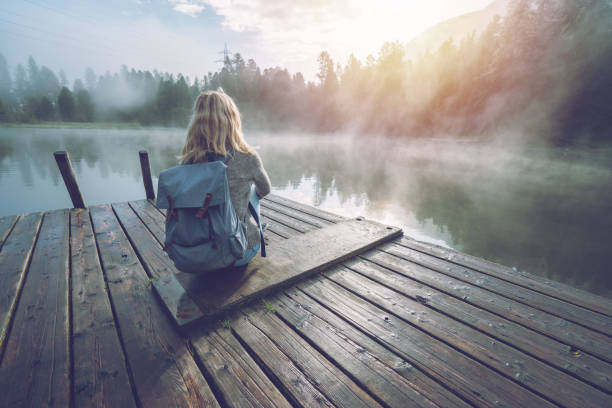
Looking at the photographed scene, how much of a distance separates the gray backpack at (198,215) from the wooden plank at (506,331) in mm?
1362

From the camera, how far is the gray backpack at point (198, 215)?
1.68 meters

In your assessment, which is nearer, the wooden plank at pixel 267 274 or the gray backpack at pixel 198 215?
the gray backpack at pixel 198 215

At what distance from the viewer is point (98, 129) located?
48.0 metres

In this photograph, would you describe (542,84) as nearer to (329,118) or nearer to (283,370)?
(329,118)

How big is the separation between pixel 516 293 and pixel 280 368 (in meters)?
2.06

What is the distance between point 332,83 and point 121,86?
50.9 meters

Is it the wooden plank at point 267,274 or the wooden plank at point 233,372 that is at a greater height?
the wooden plank at point 267,274

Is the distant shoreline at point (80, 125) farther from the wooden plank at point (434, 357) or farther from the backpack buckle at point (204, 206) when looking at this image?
the wooden plank at point (434, 357)

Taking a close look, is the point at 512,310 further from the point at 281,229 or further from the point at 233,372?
the point at 281,229

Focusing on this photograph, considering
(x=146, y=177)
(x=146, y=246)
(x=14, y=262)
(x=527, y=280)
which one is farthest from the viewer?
(x=146, y=177)

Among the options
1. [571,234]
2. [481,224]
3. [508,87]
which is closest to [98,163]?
[481,224]

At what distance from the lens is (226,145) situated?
6.42 feet

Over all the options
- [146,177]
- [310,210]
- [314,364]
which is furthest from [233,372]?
[146,177]

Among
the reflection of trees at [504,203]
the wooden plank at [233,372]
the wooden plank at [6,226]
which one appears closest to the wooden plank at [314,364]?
the wooden plank at [233,372]
